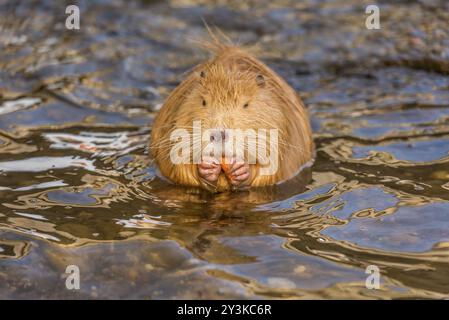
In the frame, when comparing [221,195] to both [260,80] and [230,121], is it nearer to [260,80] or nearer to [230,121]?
[230,121]

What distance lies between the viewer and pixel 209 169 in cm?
596

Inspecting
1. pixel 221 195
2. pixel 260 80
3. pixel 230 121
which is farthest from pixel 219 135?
pixel 260 80

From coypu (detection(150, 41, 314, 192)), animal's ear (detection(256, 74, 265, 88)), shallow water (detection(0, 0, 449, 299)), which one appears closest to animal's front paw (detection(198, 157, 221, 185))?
coypu (detection(150, 41, 314, 192))

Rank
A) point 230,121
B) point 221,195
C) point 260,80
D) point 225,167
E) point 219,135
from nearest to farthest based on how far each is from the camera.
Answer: point 219,135, point 230,121, point 225,167, point 221,195, point 260,80

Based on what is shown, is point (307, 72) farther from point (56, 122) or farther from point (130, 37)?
point (56, 122)

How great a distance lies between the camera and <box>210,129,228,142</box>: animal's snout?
572 cm

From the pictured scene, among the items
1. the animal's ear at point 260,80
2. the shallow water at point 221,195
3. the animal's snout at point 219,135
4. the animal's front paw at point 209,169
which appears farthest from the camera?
the animal's ear at point 260,80

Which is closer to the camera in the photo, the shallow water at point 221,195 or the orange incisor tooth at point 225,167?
the shallow water at point 221,195

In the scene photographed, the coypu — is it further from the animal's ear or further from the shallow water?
the shallow water

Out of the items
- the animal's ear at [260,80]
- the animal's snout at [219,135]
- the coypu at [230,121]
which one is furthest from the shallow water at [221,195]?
the animal's ear at [260,80]

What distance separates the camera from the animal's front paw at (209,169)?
5941 millimetres

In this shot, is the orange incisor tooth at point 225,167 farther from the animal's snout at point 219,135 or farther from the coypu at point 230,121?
the animal's snout at point 219,135

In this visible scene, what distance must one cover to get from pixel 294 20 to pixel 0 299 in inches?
260

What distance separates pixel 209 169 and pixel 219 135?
13.3 inches
